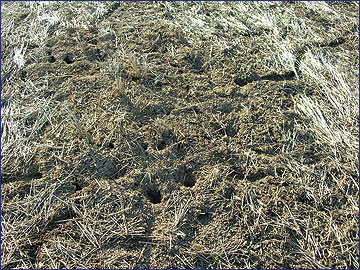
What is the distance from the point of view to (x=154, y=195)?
9.05 feet

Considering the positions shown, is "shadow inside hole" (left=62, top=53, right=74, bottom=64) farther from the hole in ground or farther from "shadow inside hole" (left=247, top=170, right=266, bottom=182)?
"shadow inside hole" (left=247, top=170, right=266, bottom=182)

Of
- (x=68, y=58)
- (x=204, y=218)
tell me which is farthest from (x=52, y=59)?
(x=204, y=218)

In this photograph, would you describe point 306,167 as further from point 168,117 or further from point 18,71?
point 18,71

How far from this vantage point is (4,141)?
3.01 meters

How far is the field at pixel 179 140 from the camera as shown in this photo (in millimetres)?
2508

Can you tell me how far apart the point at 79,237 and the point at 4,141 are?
3.77ft

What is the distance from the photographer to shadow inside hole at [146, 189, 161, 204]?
108 inches

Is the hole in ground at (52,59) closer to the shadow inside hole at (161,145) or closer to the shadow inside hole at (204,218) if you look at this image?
the shadow inside hole at (161,145)

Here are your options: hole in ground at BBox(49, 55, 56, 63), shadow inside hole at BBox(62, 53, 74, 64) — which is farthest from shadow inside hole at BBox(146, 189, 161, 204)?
hole in ground at BBox(49, 55, 56, 63)

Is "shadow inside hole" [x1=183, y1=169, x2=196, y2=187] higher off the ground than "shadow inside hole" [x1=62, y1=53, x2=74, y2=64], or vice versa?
"shadow inside hole" [x1=62, y1=53, x2=74, y2=64]

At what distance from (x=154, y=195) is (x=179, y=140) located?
51cm

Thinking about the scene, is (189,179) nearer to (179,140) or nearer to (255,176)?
(179,140)

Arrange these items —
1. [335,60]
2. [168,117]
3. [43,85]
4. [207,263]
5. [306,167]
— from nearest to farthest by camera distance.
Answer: [207,263], [306,167], [168,117], [43,85], [335,60]

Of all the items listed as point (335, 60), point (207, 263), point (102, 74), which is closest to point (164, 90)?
point (102, 74)
